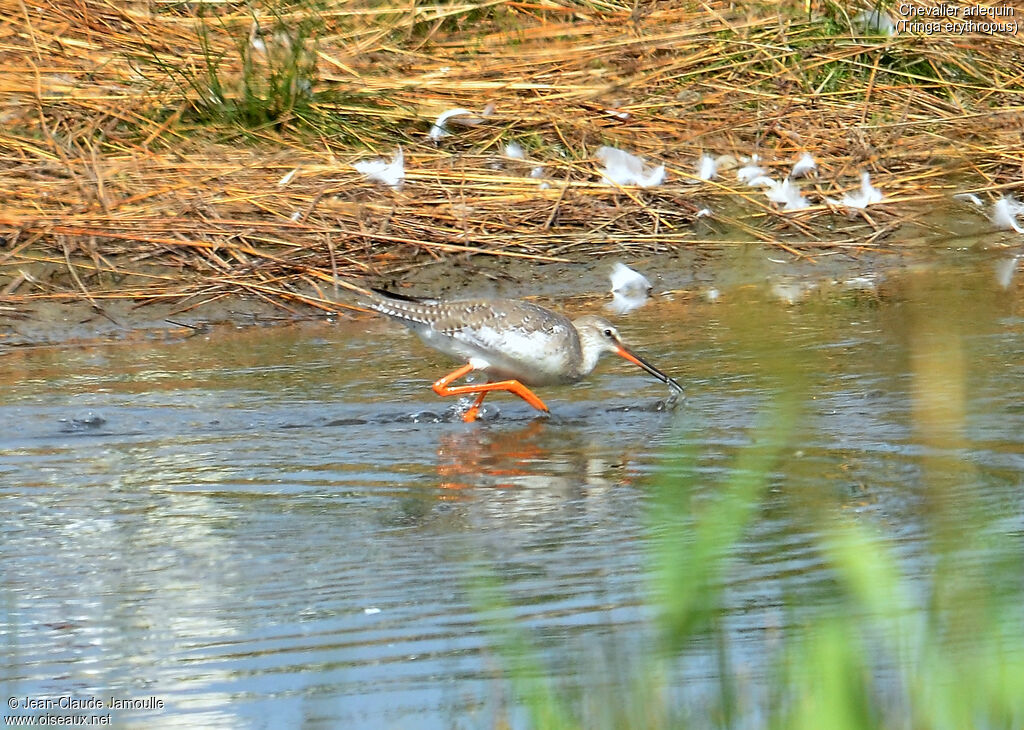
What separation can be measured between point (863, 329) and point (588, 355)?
54.1 inches

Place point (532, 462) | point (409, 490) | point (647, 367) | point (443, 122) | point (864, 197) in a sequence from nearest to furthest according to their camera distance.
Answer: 1. point (409, 490)
2. point (532, 462)
3. point (647, 367)
4. point (864, 197)
5. point (443, 122)

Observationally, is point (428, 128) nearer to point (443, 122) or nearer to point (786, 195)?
point (443, 122)

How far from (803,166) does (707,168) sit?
563mm

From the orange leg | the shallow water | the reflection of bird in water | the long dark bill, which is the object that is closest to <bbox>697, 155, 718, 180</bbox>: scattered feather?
the shallow water

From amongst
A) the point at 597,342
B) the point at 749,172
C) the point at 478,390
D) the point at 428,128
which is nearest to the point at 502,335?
the point at 478,390

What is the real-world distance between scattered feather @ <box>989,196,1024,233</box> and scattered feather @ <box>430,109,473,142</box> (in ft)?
10.3

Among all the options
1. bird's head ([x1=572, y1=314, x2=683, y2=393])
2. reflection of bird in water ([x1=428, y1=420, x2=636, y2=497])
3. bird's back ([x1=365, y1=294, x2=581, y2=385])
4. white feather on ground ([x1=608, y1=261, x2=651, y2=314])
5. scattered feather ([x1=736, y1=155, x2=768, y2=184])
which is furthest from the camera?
scattered feather ([x1=736, y1=155, x2=768, y2=184])

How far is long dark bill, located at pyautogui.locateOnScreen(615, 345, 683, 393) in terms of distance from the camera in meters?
6.41

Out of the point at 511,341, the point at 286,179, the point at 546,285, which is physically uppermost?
the point at 511,341

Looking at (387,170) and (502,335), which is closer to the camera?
(502,335)

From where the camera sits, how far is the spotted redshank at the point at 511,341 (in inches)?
259

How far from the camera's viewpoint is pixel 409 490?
5316mm

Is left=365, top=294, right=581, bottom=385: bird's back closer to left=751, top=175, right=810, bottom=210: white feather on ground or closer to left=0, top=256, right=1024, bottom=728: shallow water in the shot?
left=0, top=256, right=1024, bottom=728: shallow water

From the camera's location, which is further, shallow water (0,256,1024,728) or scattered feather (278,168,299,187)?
scattered feather (278,168,299,187)
